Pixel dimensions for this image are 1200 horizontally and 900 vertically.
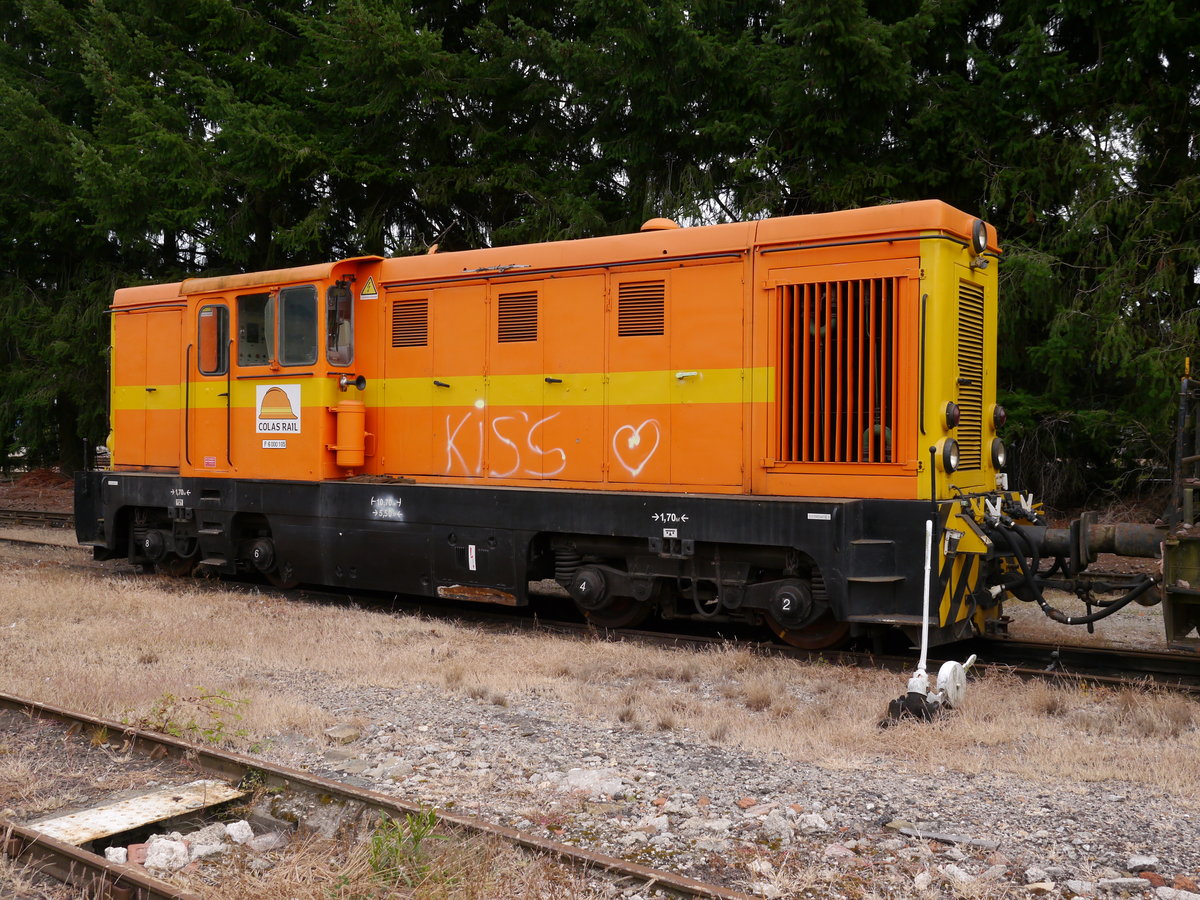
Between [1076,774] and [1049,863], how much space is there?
1.17 metres

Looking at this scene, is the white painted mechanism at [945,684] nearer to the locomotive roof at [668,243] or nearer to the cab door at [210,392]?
the locomotive roof at [668,243]

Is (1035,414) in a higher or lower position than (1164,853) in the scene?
higher

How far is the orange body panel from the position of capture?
7.46 meters

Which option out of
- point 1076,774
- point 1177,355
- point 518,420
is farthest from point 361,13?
point 1076,774

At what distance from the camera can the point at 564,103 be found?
52.4 feet

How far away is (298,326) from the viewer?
9914 millimetres

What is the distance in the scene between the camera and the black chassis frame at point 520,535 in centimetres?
717

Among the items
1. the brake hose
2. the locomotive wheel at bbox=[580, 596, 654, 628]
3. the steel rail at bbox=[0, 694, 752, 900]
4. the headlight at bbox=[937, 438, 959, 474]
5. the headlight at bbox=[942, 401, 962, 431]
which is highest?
the headlight at bbox=[942, 401, 962, 431]

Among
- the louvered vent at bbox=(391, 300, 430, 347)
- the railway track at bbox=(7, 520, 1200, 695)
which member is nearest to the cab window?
the louvered vent at bbox=(391, 300, 430, 347)

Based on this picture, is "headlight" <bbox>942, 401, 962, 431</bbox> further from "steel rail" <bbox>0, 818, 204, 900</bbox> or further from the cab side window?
the cab side window

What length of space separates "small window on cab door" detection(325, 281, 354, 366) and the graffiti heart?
3051 millimetres

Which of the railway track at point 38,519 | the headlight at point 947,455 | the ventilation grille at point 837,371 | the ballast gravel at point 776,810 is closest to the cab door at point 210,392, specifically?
the ballast gravel at point 776,810

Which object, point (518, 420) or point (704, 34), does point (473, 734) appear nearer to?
point (518, 420)

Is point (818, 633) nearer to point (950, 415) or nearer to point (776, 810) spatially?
point (950, 415)
